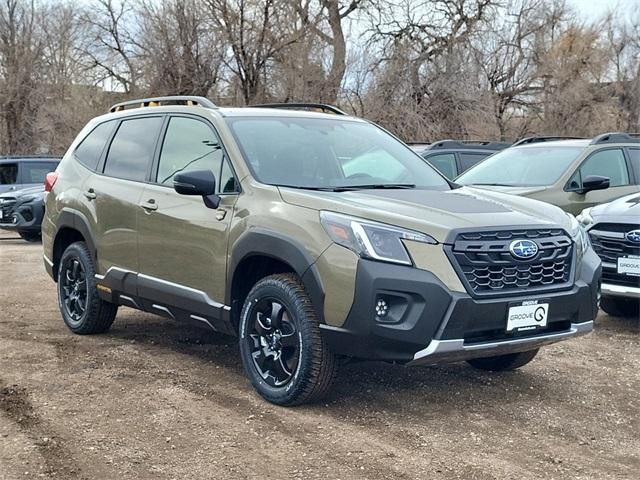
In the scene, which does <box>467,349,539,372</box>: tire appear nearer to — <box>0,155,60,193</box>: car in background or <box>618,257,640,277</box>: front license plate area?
<box>618,257,640,277</box>: front license plate area

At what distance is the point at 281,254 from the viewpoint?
4.46 m

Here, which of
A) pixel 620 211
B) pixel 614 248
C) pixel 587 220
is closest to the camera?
pixel 614 248

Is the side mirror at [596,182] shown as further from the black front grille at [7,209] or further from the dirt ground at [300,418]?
the black front grille at [7,209]

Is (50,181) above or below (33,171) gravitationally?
above

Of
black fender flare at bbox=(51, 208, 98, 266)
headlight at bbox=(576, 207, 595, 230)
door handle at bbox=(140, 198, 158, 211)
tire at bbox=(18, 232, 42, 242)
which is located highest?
door handle at bbox=(140, 198, 158, 211)

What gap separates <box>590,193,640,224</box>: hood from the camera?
6688 mm

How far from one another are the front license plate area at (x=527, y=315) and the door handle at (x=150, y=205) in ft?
8.29

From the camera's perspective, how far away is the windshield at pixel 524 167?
8602 mm

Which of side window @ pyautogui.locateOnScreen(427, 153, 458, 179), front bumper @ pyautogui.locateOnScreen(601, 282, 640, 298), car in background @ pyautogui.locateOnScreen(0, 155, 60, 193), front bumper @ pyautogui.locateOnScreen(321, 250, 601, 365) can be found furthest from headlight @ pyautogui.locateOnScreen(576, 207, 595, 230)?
car in background @ pyautogui.locateOnScreen(0, 155, 60, 193)

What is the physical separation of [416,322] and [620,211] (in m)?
3.54

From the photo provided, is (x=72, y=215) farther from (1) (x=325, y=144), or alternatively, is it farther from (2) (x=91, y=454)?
(2) (x=91, y=454)

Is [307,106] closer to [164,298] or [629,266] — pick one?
[164,298]

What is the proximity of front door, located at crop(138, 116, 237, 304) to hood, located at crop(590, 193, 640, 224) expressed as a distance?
3.50 metres

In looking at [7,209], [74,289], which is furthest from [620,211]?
[7,209]
